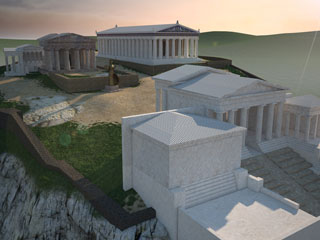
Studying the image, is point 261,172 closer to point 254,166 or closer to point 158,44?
point 254,166

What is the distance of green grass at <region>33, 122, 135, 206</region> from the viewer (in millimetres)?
27703

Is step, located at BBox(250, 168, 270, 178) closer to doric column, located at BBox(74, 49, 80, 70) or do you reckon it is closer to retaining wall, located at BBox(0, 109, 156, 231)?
retaining wall, located at BBox(0, 109, 156, 231)

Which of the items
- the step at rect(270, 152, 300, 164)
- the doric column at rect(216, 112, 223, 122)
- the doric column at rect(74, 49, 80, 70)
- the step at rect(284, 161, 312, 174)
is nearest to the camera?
the doric column at rect(216, 112, 223, 122)

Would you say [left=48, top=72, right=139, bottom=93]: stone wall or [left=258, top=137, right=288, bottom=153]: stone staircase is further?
[left=48, top=72, right=139, bottom=93]: stone wall

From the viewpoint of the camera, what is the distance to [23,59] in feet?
197

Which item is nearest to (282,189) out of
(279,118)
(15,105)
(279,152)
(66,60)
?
(279,152)

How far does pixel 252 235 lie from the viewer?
19.8 metres

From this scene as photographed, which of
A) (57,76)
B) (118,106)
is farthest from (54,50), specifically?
(118,106)

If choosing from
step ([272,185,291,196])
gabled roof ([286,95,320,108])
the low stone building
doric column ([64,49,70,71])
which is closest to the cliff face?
step ([272,185,291,196])

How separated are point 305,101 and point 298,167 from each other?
8.02 metres

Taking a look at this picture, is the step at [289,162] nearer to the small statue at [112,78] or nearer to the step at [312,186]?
the step at [312,186]

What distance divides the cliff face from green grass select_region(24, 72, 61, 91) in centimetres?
2005

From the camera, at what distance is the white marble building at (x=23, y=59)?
5769cm

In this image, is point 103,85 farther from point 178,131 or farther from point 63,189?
point 178,131
